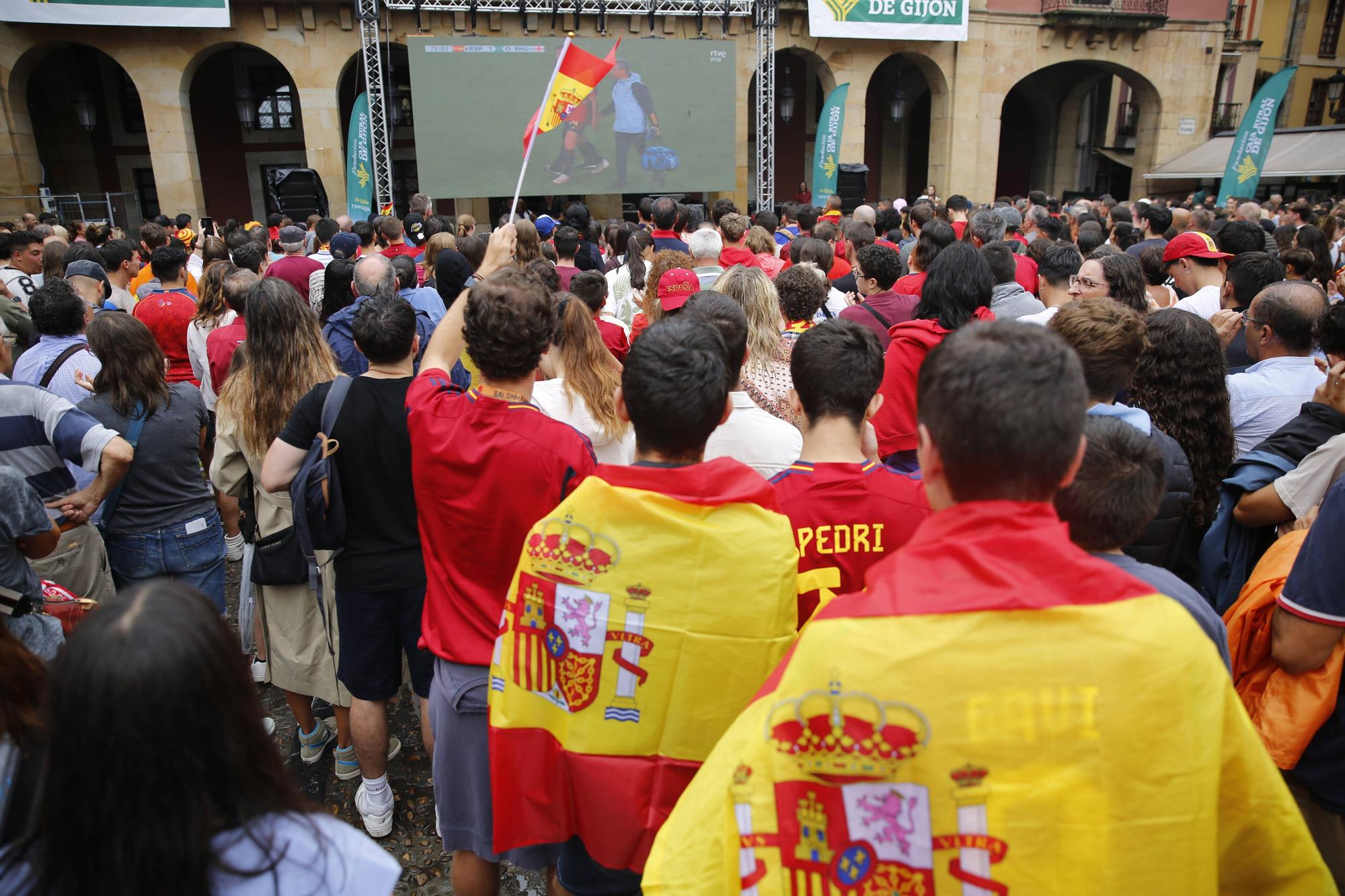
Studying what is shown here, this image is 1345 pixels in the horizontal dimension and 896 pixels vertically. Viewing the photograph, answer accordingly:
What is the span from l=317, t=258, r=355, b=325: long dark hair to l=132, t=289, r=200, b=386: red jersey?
106 cm

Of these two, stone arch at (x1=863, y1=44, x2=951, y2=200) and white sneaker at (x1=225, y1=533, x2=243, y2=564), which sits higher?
stone arch at (x1=863, y1=44, x2=951, y2=200)

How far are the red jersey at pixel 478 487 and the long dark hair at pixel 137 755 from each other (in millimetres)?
1143

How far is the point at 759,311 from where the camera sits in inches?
166

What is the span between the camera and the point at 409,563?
3.00m

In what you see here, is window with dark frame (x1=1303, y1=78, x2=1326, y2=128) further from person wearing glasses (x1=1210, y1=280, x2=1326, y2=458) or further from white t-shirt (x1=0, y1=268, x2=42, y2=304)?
white t-shirt (x1=0, y1=268, x2=42, y2=304)

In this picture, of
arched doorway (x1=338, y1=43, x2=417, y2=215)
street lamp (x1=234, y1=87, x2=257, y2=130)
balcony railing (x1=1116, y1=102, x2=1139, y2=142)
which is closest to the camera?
street lamp (x1=234, y1=87, x2=257, y2=130)

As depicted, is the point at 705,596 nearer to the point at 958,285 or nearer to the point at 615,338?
the point at 958,285

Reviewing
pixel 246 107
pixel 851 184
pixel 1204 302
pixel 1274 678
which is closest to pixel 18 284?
pixel 1274 678

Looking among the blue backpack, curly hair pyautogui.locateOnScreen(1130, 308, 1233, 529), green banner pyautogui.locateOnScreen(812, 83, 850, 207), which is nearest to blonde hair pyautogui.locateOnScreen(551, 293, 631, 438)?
the blue backpack

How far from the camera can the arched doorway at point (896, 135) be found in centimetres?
2297

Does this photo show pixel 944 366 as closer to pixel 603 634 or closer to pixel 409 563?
pixel 603 634

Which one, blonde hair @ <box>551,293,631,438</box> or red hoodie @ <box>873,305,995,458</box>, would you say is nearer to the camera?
blonde hair @ <box>551,293,631,438</box>

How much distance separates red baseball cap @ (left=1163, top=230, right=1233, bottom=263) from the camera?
16.9 ft

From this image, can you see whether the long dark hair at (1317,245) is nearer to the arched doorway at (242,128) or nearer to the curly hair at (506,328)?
the curly hair at (506,328)
